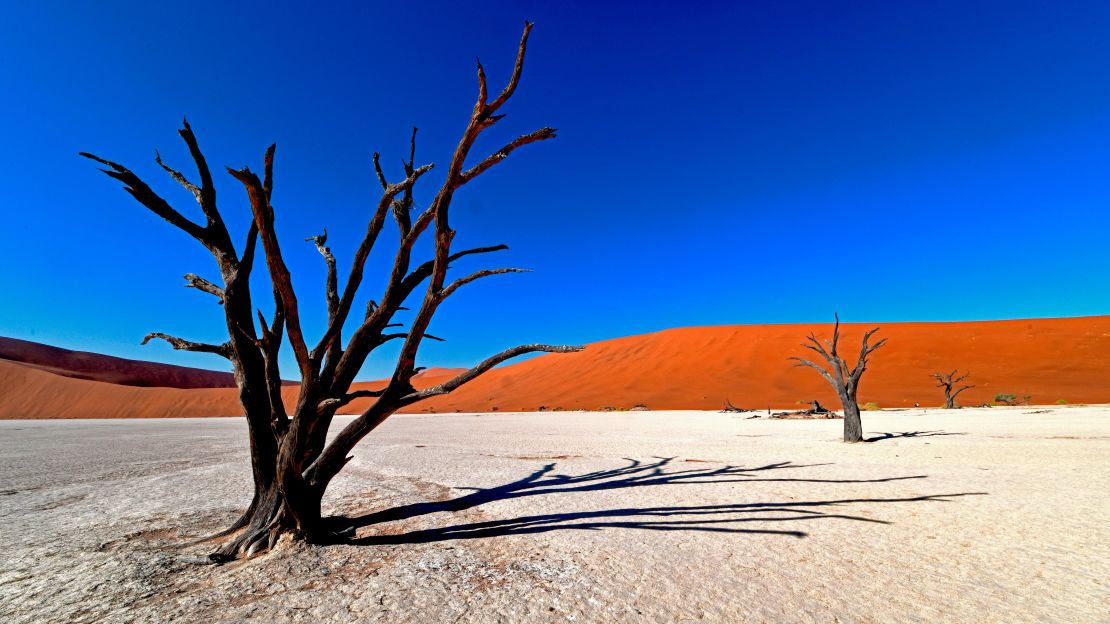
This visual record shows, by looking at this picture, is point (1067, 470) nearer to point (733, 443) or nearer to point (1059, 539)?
point (1059, 539)

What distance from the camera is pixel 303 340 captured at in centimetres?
356

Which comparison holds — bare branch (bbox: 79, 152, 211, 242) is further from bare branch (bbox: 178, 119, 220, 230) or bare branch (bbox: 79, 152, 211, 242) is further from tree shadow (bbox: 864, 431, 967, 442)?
tree shadow (bbox: 864, 431, 967, 442)

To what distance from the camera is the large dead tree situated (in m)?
3.52

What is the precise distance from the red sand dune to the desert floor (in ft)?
78.9

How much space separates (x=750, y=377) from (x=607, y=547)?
Result: 3724 centimetres

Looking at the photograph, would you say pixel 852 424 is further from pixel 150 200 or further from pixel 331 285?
pixel 150 200

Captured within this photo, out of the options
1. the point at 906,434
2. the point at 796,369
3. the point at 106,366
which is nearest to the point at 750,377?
the point at 796,369

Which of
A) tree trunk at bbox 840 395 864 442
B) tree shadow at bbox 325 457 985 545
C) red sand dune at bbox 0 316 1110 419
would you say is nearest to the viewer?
tree shadow at bbox 325 457 985 545

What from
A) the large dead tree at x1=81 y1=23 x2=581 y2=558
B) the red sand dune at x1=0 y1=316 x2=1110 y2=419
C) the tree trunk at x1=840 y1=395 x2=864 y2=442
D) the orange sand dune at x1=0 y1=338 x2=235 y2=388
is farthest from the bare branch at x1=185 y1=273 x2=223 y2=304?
the orange sand dune at x1=0 y1=338 x2=235 y2=388

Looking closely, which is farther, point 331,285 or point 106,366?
point 106,366

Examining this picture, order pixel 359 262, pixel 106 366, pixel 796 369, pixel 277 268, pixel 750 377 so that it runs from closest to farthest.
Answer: pixel 277 268, pixel 359 262, pixel 796 369, pixel 750 377, pixel 106 366

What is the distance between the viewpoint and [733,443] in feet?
35.2

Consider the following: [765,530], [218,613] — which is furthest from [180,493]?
[765,530]

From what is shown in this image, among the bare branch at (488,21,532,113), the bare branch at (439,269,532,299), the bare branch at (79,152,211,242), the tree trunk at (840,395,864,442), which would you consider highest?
the bare branch at (488,21,532,113)
